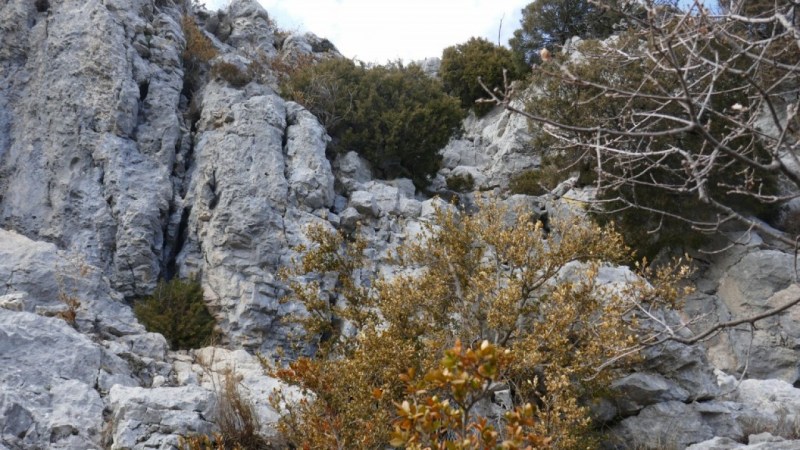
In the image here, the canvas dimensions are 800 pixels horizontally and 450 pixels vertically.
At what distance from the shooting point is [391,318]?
309 inches

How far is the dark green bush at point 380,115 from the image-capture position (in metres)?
16.8

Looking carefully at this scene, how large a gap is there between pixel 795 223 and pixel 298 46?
1536cm

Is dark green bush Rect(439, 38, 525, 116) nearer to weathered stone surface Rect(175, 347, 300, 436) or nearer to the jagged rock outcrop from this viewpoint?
the jagged rock outcrop

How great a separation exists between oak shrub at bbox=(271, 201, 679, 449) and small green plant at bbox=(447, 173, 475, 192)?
788 centimetres

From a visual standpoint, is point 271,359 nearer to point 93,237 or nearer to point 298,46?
point 93,237

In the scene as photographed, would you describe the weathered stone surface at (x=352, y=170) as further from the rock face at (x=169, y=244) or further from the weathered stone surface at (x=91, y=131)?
the weathered stone surface at (x=91, y=131)

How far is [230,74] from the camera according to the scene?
16094mm

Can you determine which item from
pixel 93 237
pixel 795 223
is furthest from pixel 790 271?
pixel 93 237

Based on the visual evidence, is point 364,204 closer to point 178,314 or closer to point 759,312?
point 178,314

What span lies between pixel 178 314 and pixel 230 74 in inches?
290

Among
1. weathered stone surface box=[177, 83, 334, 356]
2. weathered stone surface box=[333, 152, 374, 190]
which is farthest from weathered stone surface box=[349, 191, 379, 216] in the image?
weathered stone surface box=[333, 152, 374, 190]

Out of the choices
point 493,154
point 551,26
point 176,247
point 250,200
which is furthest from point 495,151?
point 176,247

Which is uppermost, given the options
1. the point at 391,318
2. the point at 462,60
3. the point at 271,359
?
the point at 462,60

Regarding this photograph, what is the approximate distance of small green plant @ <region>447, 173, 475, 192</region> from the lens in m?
17.6
